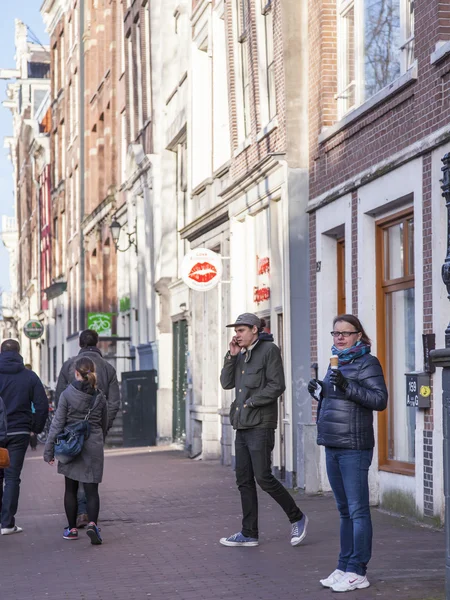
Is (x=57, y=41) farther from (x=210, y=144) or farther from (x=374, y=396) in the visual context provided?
(x=374, y=396)

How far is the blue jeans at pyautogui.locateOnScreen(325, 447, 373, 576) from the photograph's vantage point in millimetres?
8227

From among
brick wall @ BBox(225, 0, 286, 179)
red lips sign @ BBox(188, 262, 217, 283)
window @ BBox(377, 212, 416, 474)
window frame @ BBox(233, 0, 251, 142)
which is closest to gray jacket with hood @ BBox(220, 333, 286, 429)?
window @ BBox(377, 212, 416, 474)

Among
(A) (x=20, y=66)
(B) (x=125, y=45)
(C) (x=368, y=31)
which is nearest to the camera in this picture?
(C) (x=368, y=31)

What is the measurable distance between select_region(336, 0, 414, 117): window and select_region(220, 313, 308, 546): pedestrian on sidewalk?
3.90m

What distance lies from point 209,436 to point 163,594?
47.0ft

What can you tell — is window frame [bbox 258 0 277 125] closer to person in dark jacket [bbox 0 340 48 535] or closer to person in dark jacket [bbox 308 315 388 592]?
person in dark jacket [bbox 0 340 48 535]

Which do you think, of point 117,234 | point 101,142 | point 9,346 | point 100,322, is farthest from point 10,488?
point 101,142

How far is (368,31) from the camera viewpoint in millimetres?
14609

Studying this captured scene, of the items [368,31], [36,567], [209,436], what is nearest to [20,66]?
[209,436]

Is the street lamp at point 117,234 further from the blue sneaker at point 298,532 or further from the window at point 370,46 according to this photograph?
the blue sneaker at point 298,532

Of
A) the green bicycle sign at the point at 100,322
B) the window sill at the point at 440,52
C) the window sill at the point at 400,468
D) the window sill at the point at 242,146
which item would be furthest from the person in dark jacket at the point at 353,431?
the green bicycle sign at the point at 100,322

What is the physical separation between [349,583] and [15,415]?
513 cm

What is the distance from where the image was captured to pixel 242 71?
2061 centimetres

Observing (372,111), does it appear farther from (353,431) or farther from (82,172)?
(82,172)
